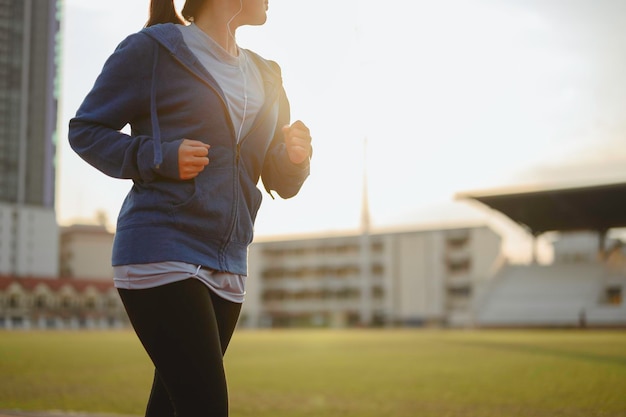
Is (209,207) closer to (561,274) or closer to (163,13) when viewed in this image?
(163,13)

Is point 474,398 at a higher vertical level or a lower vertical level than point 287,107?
lower

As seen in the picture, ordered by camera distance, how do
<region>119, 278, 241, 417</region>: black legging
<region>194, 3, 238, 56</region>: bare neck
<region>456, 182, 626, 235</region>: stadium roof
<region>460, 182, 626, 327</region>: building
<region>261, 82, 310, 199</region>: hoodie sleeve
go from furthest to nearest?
<region>460, 182, 626, 327</region>: building, <region>456, 182, 626, 235</region>: stadium roof, <region>261, 82, 310, 199</region>: hoodie sleeve, <region>194, 3, 238, 56</region>: bare neck, <region>119, 278, 241, 417</region>: black legging

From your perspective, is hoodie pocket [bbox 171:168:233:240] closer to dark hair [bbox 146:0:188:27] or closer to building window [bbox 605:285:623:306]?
dark hair [bbox 146:0:188:27]

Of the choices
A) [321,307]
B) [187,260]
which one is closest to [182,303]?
[187,260]

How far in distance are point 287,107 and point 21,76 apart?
81.9m

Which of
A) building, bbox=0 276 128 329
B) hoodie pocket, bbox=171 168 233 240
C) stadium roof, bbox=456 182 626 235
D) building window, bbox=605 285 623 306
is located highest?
stadium roof, bbox=456 182 626 235

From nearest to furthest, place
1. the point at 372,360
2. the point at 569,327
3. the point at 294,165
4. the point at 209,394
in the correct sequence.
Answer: the point at 209,394 < the point at 294,165 < the point at 372,360 < the point at 569,327

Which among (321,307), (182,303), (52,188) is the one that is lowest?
(321,307)

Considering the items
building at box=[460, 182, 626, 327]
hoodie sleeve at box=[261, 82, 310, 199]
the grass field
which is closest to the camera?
hoodie sleeve at box=[261, 82, 310, 199]

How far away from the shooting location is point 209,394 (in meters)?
1.64

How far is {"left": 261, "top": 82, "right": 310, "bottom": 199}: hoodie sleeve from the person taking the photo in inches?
81.3

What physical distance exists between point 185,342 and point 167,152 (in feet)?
1.26

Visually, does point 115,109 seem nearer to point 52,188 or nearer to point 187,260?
point 187,260

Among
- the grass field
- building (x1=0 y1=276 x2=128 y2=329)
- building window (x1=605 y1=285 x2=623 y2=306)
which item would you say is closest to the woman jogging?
the grass field
